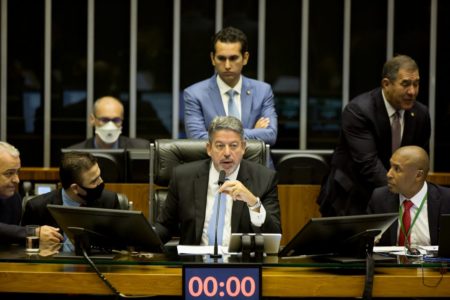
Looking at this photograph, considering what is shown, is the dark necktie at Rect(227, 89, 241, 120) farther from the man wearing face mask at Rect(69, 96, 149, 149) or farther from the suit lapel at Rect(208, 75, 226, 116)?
the man wearing face mask at Rect(69, 96, 149, 149)

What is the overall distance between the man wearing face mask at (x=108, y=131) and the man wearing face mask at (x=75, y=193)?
70.2 inches

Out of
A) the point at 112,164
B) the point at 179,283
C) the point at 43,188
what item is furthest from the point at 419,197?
the point at 43,188

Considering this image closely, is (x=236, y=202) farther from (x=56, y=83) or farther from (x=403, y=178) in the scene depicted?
(x=56, y=83)

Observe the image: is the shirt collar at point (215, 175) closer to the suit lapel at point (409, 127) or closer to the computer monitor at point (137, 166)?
the computer monitor at point (137, 166)

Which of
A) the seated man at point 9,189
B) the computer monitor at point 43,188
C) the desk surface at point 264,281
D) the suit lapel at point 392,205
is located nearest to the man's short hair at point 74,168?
the seated man at point 9,189

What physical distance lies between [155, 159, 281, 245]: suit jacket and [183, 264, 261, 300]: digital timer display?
109 cm

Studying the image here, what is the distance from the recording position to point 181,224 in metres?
4.40

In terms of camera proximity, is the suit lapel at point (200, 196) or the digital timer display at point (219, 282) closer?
the digital timer display at point (219, 282)

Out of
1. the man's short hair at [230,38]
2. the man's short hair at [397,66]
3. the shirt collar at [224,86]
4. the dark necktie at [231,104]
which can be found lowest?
the dark necktie at [231,104]

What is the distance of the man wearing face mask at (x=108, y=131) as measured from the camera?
6309mm

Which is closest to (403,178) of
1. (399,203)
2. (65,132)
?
(399,203)

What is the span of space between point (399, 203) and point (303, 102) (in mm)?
3948

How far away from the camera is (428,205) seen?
4.43m

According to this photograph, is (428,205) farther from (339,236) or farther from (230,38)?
(230,38)
